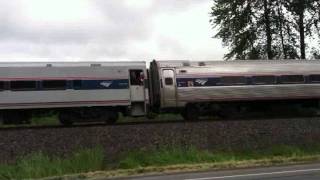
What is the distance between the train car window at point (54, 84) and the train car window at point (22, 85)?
1.39 ft

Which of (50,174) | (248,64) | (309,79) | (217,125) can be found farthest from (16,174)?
(309,79)

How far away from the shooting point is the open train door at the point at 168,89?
30.3m

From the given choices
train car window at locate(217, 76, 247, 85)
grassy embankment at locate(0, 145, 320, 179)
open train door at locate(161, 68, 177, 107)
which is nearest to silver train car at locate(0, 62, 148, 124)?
open train door at locate(161, 68, 177, 107)

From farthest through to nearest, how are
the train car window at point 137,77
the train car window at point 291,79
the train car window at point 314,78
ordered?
the train car window at point 314,78, the train car window at point 291,79, the train car window at point 137,77

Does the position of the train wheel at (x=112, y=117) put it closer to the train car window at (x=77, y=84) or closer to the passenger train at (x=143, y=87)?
the passenger train at (x=143, y=87)

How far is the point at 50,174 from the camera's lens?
18.8 metres

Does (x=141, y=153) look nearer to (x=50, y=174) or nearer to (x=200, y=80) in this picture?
(x=50, y=174)

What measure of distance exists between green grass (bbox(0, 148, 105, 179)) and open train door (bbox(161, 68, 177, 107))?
394 inches

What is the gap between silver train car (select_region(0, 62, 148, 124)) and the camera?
94.8ft

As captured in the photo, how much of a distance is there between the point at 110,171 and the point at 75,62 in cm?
1174

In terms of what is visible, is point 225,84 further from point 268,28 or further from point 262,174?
point 268,28

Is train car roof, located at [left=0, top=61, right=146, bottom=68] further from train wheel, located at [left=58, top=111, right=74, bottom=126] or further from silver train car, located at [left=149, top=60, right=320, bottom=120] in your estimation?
train wheel, located at [left=58, top=111, right=74, bottom=126]

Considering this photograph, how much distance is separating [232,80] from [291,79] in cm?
319

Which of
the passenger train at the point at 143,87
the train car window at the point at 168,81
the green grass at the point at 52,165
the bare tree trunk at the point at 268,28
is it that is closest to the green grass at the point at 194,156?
the green grass at the point at 52,165
